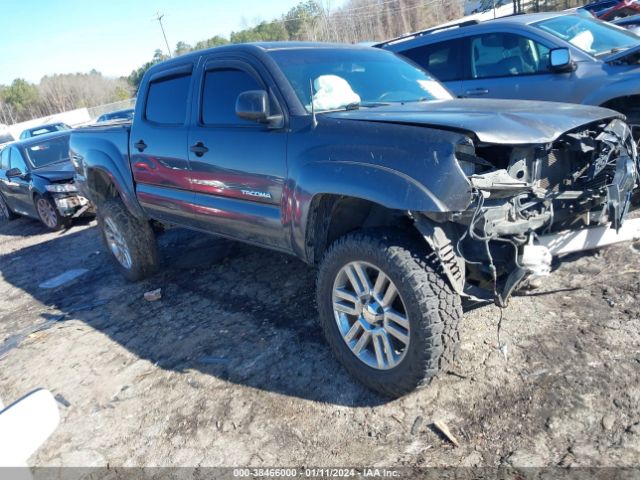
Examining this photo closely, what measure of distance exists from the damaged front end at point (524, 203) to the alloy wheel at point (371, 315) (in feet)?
1.21

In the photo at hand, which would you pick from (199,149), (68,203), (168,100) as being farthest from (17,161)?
(199,149)

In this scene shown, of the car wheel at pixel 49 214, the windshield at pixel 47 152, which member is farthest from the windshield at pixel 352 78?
the windshield at pixel 47 152

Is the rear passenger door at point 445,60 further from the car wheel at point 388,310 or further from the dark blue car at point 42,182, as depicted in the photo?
the dark blue car at point 42,182

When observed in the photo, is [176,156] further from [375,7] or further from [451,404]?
[375,7]

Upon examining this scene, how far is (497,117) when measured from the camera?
2.67 m

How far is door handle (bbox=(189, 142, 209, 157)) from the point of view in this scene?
3.84 m

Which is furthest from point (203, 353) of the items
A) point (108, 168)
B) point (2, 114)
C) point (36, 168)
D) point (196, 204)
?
point (2, 114)

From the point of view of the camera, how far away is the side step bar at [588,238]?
8.84 ft

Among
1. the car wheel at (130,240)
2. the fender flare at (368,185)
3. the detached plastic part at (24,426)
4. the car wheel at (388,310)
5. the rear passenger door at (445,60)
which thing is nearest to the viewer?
the detached plastic part at (24,426)

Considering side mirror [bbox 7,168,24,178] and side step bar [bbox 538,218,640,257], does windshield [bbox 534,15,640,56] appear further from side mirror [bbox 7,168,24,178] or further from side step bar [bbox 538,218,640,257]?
side mirror [bbox 7,168,24,178]

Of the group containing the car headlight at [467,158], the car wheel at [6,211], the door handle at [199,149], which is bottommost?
the car wheel at [6,211]

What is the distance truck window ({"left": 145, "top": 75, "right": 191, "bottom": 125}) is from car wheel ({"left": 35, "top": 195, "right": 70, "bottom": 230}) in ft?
14.9

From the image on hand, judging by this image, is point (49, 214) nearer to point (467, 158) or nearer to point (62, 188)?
point (62, 188)

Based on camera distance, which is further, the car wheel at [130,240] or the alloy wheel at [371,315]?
the car wheel at [130,240]
